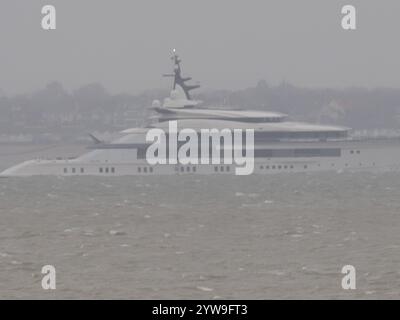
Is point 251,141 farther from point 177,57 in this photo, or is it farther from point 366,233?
point 366,233

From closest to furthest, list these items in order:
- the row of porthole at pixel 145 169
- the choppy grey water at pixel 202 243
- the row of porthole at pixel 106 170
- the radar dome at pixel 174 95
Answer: the choppy grey water at pixel 202 243 < the row of porthole at pixel 106 170 < the row of porthole at pixel 145 169 < the radar dome at pixel 174 95

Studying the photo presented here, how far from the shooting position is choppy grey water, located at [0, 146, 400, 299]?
35.1 m

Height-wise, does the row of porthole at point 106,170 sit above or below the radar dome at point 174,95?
below

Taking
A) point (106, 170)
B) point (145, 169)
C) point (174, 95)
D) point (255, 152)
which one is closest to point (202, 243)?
point (255, 152)

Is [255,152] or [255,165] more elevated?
[255,152]

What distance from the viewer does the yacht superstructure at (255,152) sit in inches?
4200

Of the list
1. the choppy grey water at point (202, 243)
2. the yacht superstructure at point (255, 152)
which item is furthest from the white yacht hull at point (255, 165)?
the choppy grey water at point (202, 243)

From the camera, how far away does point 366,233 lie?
49.1 metres

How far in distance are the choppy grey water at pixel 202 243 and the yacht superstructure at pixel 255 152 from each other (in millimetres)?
24829

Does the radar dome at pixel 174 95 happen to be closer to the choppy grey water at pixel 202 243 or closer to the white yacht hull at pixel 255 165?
the white yacht hull at pixel 255 165

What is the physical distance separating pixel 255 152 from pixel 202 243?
60.5 meters

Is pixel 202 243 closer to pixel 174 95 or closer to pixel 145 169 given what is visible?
pixel 145 169

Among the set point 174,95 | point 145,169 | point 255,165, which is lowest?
point 145,169

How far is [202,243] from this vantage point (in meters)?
46.1
